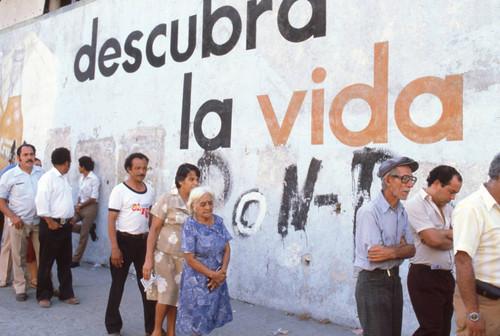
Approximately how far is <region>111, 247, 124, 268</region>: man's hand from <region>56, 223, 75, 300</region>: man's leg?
4.79ft

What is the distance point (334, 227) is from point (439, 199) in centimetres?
180

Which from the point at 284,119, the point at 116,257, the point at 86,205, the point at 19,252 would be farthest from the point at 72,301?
the point at 284,119

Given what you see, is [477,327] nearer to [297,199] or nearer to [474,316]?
[474,316]

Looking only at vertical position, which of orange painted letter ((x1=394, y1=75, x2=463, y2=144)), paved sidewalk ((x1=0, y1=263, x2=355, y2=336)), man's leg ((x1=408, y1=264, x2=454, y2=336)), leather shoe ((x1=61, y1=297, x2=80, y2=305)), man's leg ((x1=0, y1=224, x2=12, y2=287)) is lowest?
paved sidewalk ((x1=0, y1=263, x2=355, y2=336))

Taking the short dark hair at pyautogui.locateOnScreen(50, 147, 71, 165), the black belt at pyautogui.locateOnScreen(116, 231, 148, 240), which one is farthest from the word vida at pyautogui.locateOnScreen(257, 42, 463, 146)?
the short dark hair at pyautogui.locateOnScreen(50, 147, 71, 165)

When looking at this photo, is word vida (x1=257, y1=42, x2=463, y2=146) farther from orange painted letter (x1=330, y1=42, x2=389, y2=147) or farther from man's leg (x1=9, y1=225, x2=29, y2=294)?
man's leg (x1=9, y1=225, x2=29, y2=294)

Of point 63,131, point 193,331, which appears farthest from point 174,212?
point 63,131

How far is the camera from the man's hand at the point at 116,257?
495cm

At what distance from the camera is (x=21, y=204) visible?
6.61 metres

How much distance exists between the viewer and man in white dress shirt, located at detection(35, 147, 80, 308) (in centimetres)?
600

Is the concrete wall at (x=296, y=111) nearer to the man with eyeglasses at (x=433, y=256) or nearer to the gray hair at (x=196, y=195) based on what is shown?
the man with eyeglasses at (x=433, y=256)

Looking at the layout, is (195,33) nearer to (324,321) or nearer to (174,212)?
(174,212)

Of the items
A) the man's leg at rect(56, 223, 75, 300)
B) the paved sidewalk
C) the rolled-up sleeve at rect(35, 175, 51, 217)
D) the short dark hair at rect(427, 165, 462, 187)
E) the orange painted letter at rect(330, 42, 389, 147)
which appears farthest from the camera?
the man's leg at rect(56, 223, 75, 300)

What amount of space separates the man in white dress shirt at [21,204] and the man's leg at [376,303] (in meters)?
4.75
